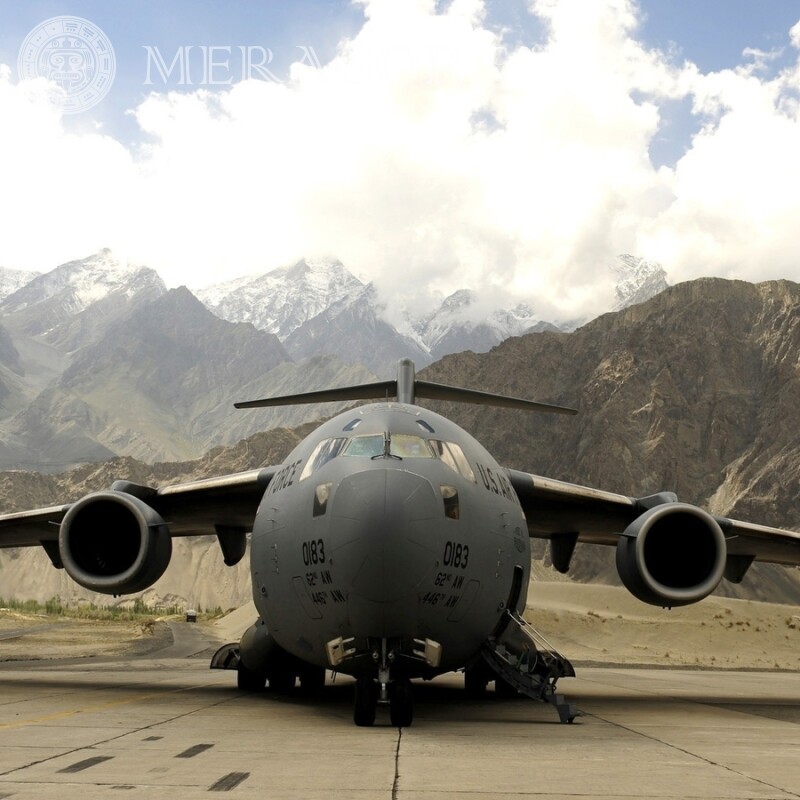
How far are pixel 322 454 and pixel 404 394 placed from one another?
5.31 m

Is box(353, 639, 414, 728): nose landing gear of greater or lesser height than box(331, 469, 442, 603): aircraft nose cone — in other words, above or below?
below

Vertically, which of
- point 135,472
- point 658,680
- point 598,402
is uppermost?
point 598,402

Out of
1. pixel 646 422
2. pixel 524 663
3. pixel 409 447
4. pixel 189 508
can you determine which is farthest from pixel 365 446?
pixel 646 422

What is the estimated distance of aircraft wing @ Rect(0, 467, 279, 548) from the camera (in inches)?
545

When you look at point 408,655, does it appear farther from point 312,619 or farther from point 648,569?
point 648,569

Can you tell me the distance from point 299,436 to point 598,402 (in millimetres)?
30099

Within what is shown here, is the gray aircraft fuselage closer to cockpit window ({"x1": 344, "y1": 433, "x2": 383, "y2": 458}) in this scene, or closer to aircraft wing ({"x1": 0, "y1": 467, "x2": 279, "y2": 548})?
cockpit window ({"x1": 344, "y1": 433, "x2": 383, "y2": 458})

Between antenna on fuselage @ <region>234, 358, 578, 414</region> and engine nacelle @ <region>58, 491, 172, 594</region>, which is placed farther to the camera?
antenna on fuselage @ <region>234, 358, 578, 414</region>

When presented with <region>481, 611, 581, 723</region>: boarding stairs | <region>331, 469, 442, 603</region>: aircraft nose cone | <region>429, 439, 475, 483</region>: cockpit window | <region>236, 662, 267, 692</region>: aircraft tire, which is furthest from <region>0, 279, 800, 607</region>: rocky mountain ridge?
<region>331, 469, 442, 603</region>: aircraft nose cone

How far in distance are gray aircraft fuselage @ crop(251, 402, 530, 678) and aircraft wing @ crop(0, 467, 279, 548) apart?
10.4ft

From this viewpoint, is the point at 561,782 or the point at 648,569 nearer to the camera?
the point at 561,782

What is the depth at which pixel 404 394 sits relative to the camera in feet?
49.5

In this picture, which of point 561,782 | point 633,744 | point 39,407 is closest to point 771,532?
point 633,744

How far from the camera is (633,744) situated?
27.9 feet
